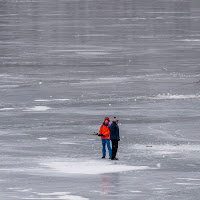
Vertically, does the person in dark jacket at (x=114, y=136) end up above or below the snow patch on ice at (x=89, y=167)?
above

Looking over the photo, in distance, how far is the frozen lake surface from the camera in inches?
569

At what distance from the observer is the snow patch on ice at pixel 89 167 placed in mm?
15492

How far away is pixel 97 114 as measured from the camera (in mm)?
22844

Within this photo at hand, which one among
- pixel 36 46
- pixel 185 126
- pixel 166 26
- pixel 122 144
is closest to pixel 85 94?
pixel 185 126

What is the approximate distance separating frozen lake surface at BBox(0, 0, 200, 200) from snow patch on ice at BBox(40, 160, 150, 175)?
2 cm

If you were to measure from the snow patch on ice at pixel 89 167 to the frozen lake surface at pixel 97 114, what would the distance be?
0.7 inches

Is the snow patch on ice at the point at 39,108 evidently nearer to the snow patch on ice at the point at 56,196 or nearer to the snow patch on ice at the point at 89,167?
the snow patch on ice at the point at 89,167

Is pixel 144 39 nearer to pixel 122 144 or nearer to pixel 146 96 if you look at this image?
pixel 146 96

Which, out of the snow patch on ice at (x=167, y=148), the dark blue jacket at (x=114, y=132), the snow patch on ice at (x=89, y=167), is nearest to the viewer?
the snow patch on ice at (x=89, y=167)

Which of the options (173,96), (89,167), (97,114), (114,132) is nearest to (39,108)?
(97,114)

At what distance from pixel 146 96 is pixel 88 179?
39.6ft

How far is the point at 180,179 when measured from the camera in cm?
1473

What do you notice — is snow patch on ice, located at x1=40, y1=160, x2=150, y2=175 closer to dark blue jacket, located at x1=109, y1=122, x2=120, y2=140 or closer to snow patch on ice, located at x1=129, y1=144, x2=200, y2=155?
dark blue jacket, located at x1=109, y1=122, x2=120, y2=140

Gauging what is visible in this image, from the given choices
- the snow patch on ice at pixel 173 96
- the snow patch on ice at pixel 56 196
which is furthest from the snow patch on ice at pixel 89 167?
the snow patch on ice at pixel 173 96
